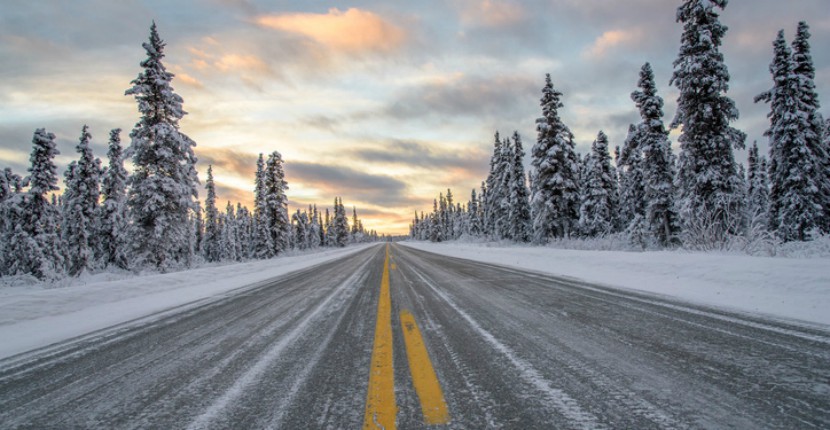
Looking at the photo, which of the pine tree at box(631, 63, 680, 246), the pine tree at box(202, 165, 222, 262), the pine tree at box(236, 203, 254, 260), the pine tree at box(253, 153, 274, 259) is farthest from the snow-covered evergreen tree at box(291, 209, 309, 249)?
the pine tree at box(631, 63, 680, 246)

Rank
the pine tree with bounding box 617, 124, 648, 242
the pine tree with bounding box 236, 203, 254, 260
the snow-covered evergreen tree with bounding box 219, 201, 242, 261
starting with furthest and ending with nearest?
the pine tree with bounding box 236, 203, 254, 260 < the snow-covered evergreen tree with bounding box 219, 201, 242, 261 < the pine tree with bounding box 617, 124, 648, 242

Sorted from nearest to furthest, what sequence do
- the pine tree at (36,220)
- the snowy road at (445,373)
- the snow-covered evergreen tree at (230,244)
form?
the snowy road at (445,373)
the pine tree at (36,220)
the snow-covered evergreen tree at (230,244)

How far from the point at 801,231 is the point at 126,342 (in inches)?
1232

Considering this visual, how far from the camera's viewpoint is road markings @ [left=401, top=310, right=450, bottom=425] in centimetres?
180

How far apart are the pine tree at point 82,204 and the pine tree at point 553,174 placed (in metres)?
34.7

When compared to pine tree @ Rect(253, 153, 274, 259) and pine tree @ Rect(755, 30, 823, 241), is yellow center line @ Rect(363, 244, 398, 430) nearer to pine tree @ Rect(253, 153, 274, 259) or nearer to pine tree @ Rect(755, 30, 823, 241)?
pine tree @ Rect(755, 30, 823, 241)

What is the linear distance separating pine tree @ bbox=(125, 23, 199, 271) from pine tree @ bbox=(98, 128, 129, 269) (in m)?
13.7

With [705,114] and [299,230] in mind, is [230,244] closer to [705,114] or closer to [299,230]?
[299,230]

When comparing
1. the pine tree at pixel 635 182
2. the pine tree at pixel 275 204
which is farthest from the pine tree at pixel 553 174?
the pine tree at pixel 275 204

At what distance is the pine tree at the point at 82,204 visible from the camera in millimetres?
26344

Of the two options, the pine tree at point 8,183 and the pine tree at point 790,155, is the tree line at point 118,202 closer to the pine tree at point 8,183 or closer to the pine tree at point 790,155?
the pine tree at point 8,183

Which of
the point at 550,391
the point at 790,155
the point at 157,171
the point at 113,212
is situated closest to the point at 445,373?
the point at 550,391

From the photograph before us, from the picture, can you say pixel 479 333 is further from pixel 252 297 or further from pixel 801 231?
pixel 801 231

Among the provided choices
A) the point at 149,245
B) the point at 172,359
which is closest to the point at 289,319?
the point at 172,359
